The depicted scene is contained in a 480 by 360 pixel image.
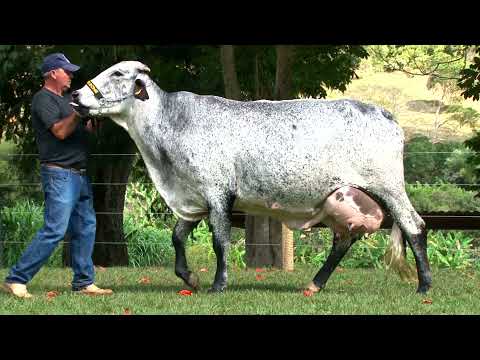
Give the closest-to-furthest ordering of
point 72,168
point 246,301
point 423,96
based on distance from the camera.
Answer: point 246,301
point 72,168
point 423,96

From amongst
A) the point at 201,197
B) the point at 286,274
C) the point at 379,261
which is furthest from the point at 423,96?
the point at 201,197

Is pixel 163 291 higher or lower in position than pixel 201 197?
lower

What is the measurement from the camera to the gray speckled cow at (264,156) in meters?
8.87

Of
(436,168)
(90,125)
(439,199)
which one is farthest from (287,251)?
(436,168)

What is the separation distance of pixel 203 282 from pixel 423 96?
→ 29514 mm

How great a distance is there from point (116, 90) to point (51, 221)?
1296 millimetres

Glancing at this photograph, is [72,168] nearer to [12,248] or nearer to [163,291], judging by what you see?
[163,291]

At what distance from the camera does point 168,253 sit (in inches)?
701

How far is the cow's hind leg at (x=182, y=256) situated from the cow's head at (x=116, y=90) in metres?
1.13

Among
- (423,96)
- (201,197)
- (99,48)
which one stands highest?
(423,96)

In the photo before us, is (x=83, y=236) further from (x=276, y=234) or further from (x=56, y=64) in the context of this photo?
(x=276, y=234)

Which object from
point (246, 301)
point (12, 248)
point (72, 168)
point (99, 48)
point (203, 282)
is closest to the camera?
point (246, 301)

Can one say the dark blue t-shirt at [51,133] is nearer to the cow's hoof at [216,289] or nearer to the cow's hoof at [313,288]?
the cow's hoof at [216,289]

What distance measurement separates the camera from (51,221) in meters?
8.65
